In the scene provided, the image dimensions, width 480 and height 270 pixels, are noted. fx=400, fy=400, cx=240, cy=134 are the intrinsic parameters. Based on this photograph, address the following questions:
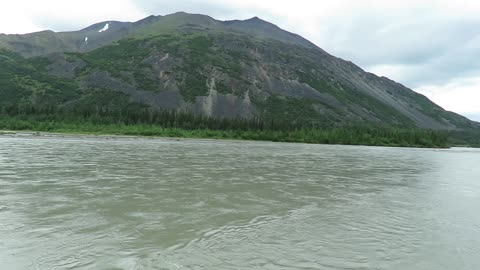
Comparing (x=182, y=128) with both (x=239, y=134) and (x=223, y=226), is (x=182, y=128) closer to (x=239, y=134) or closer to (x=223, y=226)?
(x=239, y=134)

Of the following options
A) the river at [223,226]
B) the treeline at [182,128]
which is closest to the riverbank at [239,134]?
the treeline at [182,128]

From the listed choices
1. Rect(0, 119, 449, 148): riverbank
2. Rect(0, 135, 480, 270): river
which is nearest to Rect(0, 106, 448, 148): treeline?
Rect(0, 119, 449, 148): riverbank

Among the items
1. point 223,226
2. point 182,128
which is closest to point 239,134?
point 182,128

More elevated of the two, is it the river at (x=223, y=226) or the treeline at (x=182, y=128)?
the treeline at (x=182, y=128)

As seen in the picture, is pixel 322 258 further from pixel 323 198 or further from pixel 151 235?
pixel 323 198

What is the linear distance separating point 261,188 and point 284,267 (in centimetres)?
1421

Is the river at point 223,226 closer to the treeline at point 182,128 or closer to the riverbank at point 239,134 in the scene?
the riverbank at point 239,134

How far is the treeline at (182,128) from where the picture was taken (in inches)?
5344

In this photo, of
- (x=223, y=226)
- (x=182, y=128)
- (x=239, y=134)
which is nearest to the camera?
(x=223, y=226)

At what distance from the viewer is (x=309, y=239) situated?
12.4m

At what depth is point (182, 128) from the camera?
6083 inches

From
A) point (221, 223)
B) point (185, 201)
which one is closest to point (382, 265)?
point (221, 223)

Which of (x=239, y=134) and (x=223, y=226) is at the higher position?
(x=239, y=134)

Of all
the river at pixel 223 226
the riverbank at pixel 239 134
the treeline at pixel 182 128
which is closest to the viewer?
the river at pixel 223 226
